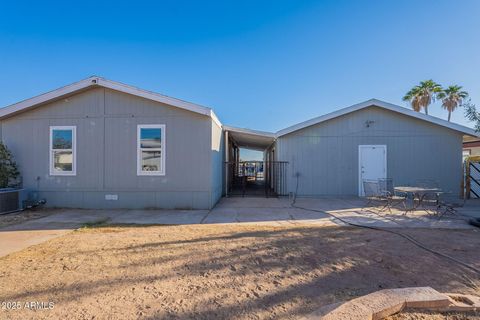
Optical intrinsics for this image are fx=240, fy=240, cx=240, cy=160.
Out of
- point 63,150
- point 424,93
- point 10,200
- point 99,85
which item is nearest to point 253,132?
point 99,85

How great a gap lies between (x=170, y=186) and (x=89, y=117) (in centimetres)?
338

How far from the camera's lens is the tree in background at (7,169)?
7332mm

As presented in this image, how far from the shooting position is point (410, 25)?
8.46m

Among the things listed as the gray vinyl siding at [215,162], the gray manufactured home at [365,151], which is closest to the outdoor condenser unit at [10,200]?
the gray vinyl siding at [215,162]

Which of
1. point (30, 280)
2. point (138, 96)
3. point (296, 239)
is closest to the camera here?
point (30, 280)

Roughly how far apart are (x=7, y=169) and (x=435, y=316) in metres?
10.5

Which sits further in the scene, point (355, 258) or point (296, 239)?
point (296, 239)

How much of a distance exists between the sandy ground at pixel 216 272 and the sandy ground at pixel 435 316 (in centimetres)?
42

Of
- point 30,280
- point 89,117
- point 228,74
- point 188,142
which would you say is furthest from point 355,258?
point 228,74

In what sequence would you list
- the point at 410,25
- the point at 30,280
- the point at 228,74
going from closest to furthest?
the point at 30,280 < the point at 410,25 < the point at 228,74

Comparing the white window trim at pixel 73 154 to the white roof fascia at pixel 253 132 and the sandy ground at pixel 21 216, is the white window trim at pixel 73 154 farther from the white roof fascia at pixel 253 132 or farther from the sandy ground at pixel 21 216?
the white roof fascia at pixel 253 132

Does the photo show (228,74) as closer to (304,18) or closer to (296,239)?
(304,18)

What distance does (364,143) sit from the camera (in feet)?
32.3

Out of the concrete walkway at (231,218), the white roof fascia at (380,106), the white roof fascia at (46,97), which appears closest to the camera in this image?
the concrete walkway at (231,218)
